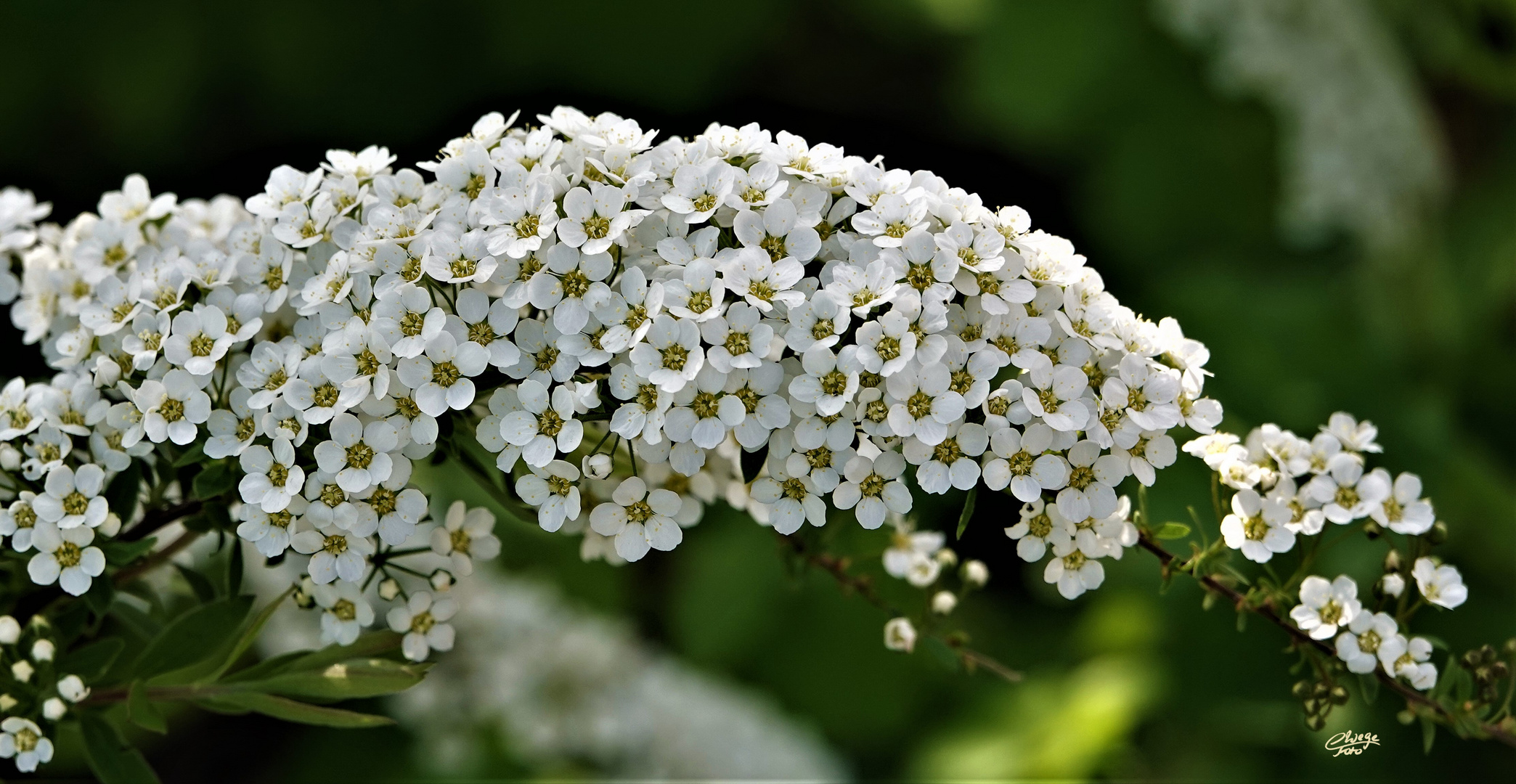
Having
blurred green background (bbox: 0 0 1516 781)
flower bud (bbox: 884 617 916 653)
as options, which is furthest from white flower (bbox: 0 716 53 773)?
blurred green background (bbox: 0 0 1516 781)

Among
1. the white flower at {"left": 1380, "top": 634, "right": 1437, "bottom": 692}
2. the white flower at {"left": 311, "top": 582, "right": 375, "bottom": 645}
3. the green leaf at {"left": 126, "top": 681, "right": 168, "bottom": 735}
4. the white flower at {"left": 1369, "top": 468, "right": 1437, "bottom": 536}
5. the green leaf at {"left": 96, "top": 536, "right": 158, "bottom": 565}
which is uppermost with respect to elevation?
the white flower at {"left": 1369, "top": 468, "right": 1437, "bottom": 536}

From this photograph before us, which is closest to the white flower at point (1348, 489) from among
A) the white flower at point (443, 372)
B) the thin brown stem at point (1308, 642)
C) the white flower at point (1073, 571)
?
the thin brown stem at point (1308, 642)

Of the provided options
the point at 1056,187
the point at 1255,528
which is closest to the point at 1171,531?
the point at 1255,528

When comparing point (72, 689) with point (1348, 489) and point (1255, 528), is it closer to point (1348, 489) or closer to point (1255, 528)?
point (1255, 528)

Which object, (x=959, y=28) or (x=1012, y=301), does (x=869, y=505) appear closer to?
(x=1012, y=301)

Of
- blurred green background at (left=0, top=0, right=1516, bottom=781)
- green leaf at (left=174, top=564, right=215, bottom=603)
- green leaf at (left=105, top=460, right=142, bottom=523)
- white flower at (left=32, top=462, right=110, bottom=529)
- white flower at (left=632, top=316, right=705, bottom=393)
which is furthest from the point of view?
blurred green background at (left=0, top=0, right=1516, bottom=781)

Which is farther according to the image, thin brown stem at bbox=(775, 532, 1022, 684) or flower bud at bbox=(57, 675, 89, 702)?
thin brown stem at bbox=(775, 532, 1022, 684)

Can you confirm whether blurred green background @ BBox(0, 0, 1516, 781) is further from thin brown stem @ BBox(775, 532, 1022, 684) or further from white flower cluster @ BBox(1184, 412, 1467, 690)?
white flower cluster @ BBox(1184, 412, 1467, 690)
